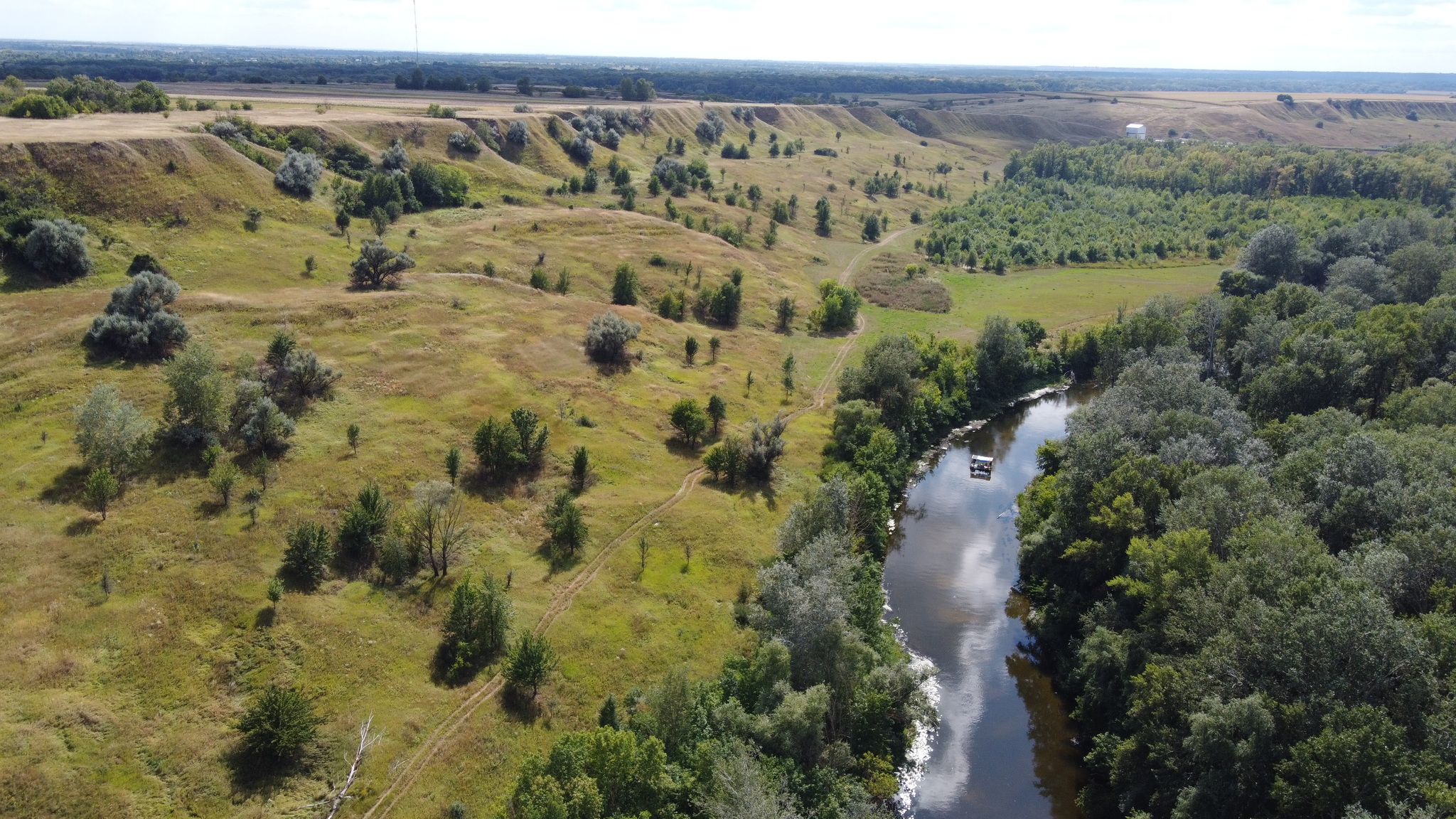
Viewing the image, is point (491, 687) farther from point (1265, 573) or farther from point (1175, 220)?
point (1175, 220)

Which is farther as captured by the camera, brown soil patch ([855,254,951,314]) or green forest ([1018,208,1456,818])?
brown soil patch ([855,254,951,314])

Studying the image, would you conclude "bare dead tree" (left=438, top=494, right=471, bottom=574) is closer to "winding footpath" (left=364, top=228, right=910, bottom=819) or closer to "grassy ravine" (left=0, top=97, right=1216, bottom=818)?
"grassy ravine" (left=0, top=97, right=1216, bottom=818)

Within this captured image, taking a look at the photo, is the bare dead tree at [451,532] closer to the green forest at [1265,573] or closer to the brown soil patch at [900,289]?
the green forest at [1265,573]

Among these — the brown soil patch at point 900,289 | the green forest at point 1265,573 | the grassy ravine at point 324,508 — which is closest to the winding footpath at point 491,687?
the grassy ravine at point 324,508

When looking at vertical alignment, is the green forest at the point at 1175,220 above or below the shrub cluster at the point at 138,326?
above

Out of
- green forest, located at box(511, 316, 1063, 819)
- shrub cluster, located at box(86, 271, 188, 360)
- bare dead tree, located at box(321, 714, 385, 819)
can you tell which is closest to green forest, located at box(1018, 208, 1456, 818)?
green forest, located at box(511, 316, 1063, 819)

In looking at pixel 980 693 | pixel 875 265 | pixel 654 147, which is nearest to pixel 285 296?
pixel 980 693
